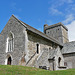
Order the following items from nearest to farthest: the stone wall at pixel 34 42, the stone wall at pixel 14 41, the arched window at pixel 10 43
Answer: the stone wall at pixel 14 41 < the stone wall at pixel 34 42 < the arched window at pixel 10 43

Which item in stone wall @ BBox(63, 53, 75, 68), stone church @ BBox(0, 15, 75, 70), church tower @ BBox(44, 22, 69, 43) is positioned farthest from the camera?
church tower @ BBox(44, 22, 69, 43)

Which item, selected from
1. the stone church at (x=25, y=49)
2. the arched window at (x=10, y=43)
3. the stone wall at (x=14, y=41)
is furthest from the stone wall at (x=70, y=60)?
the arched window at (x=10, y=43)

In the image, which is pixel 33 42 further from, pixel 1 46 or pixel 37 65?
pixel 1 46

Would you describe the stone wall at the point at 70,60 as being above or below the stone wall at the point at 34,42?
below

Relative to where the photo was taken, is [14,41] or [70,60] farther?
[70,60]

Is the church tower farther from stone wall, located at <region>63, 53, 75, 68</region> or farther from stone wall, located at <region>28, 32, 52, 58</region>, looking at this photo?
stone wall, located at <region>28, 32, 52, 58</region>

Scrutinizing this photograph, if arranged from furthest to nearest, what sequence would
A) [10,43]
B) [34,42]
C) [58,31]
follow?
[58,31] < [10,43] < [34,42]

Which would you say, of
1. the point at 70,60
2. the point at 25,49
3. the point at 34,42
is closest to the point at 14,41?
the point at 25,49

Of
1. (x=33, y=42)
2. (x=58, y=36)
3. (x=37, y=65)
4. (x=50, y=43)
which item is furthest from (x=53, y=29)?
(x=37, y=65)

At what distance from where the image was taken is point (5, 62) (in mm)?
20953

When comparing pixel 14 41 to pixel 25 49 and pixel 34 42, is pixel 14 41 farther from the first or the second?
pixel 34 42

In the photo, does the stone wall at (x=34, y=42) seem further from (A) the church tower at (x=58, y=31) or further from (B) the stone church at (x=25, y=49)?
(A) the church tower at (x=58, y=31)

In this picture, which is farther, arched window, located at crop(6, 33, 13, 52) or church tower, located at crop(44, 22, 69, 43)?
church tower, located at crop(44, 22, 69, 43)

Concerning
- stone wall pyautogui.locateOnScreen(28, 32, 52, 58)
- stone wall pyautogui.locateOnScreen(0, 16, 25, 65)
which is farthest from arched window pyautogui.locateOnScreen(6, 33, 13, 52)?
stone wall pyautogui.locateOnScreen(28, 32, 52, 58)
